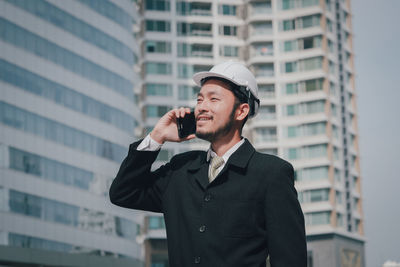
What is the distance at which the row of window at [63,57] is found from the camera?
4634 cm

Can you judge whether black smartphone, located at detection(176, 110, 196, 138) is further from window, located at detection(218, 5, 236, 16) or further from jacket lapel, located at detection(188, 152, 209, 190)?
window, located at detection(218, 5, 236, 16)

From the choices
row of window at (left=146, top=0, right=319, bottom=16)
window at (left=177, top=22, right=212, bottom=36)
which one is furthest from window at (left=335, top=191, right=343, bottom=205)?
window at (left=177, top=22, right=212, bottom=36)

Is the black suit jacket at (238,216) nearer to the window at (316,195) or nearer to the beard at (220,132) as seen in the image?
the beard at (220,132)

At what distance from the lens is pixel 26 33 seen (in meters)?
47.8

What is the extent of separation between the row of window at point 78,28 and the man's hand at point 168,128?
43935 millimetres

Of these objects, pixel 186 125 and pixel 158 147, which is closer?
pixel 158 147

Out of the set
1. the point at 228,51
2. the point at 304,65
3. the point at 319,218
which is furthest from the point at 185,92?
the point at 319,218

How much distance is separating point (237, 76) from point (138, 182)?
0.94 m

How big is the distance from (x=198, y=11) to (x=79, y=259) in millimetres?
37624

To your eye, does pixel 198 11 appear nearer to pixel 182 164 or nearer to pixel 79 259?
pixel 79 259

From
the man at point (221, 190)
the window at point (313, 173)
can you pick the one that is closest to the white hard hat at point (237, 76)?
the man at point (221, 190)

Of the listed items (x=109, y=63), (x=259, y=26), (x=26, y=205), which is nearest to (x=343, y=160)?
(x=259, y=26)

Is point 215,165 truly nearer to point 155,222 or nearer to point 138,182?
point 138,182

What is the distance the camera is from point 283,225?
431 centimetres
